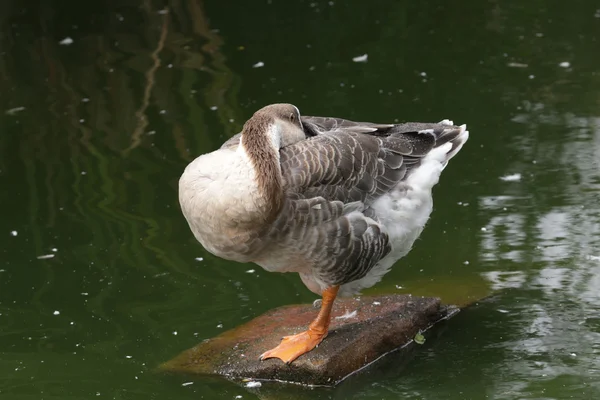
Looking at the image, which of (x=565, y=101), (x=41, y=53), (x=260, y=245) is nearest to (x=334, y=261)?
(x=260, y=245)

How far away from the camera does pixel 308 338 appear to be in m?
4.83

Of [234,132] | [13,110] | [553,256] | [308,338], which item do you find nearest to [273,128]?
[308,338]

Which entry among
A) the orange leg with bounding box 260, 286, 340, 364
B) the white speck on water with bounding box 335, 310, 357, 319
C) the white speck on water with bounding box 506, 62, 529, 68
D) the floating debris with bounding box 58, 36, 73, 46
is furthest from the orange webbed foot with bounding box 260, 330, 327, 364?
the floating debris with bounding box 58, 36, 73, 46

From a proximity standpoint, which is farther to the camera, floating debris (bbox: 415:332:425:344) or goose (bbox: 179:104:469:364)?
floating debris (bbox: 415:332:425:344)

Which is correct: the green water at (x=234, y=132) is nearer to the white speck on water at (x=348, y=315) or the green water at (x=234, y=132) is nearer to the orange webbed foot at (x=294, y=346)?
the orange webbed foot at (x=294, y=346)

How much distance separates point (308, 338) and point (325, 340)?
110mm

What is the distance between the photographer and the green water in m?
4.92

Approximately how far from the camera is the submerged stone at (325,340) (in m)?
4.75

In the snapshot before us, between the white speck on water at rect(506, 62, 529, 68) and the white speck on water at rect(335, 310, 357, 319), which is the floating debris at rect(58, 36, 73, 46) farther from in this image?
the white speck on water at rect(335, 310, 357, 319)

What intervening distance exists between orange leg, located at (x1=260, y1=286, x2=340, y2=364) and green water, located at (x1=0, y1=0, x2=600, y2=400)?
19 centimetres

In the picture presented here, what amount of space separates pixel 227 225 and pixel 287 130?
23.3 inches

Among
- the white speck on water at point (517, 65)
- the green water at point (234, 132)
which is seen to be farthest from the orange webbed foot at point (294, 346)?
the white speck on water at point (517, 65)

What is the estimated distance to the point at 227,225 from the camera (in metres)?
4.27

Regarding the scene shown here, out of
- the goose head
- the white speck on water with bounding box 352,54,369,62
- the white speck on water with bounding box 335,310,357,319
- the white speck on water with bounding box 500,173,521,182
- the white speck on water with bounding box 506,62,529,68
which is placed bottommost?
the white speck on water with bounding box 335,310,357,319
